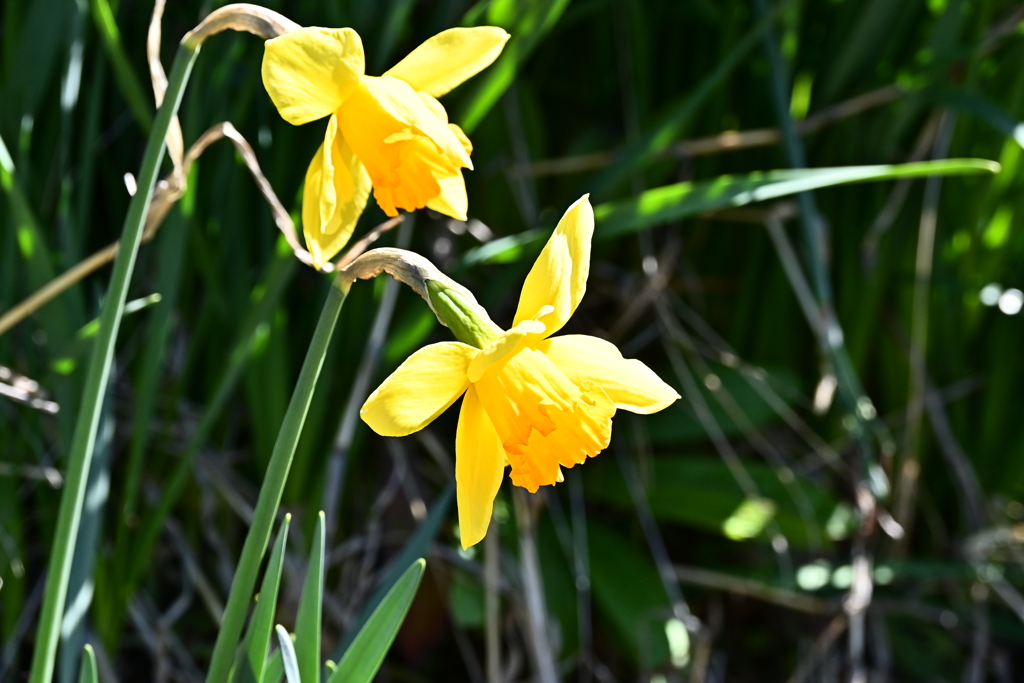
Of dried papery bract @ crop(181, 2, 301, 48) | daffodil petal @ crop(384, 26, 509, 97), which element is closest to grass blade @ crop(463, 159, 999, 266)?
daffodil petal @ crop(384, 26, 509, 97)

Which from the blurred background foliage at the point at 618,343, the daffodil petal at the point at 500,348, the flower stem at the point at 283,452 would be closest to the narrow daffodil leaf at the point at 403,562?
the blurred background foliage at the point at 618,343

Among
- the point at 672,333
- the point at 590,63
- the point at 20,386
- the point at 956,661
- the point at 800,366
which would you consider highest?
the point at 590,63

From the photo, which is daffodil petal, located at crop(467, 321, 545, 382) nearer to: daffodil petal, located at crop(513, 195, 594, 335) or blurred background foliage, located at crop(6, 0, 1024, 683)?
daffodil petal, located at crop(513, 195, 594, 335)

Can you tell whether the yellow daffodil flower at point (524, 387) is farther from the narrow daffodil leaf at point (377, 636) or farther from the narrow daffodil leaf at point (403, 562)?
the narrow daffodil leaf at point (403, 562)

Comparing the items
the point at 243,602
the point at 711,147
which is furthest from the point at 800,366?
the point at 243,602

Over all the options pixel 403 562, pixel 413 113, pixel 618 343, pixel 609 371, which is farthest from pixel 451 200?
pixel 618 343

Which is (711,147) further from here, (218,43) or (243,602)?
(243,602)

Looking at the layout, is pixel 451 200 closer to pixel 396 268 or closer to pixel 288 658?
pixel 396 268
